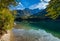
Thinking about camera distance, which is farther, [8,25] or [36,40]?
[36,40]

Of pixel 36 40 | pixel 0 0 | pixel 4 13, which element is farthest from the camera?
pixel 36 40

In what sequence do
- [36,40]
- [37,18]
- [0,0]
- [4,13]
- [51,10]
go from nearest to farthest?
[51,10], [0,0], [4,13], [36,40], [37,18]

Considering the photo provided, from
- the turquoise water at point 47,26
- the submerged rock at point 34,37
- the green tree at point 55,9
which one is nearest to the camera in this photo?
the green tree at point 55,9

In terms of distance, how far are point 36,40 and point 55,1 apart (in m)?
22.3

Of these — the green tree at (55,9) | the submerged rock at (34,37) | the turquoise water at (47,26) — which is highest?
the turquoise water at (47,26)

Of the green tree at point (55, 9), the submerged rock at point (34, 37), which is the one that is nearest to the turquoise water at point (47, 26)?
the submerged rock at point (34, 37)

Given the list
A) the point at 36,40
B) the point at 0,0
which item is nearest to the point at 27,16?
the point at 36,40

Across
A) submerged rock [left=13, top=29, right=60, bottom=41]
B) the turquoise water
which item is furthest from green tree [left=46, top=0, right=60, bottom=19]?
the turquoise water

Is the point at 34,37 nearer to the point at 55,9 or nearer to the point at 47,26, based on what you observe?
the point at 55,9

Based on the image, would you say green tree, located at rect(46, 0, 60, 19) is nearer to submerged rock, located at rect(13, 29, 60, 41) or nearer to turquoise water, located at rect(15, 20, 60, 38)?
submerged rock, located at rect(13, 29, 60, 41)

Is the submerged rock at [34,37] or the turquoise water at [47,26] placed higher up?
the turquoise water at [47,26]

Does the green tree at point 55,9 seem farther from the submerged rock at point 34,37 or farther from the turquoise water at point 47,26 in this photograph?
the turquoise water at point 47,26

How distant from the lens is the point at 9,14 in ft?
69.2

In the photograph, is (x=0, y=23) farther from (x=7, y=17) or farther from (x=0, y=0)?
(x=0, y=0)
